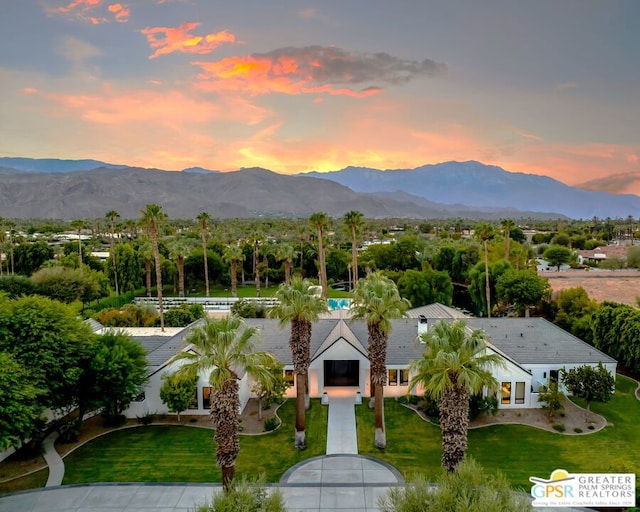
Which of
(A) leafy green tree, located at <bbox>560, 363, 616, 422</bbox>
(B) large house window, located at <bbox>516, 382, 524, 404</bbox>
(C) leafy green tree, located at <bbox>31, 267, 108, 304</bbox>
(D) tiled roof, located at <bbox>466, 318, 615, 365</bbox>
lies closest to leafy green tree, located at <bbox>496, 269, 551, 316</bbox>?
(D) tiled roof, located at <bbox>466, 318, 615, 365</bbox>

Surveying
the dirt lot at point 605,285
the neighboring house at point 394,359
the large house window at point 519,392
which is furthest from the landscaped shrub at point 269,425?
the dirt lot at point 605,285

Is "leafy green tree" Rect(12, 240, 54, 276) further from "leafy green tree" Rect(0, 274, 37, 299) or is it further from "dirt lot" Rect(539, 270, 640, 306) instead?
"dirt lot" Rect(539, 270, 640, 306)

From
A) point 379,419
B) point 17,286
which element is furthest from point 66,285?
point 379,419

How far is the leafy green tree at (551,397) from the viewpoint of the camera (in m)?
25.0

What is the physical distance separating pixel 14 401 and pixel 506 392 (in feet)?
84.8

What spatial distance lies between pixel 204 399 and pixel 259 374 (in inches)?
445

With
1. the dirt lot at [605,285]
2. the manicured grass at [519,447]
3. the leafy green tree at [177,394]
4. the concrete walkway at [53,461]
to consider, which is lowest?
the manicured grass at [519,447]

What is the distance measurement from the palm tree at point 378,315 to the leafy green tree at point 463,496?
341 inches

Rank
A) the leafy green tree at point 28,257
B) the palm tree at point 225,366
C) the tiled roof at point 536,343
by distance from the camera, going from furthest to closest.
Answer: the leafy green tree at point 28,257 → the tiled roof at point 536,343 → the palm tree at point 225,366

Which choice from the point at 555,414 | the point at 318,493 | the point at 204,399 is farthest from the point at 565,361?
the point at 204,399

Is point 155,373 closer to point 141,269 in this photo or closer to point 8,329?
point 8,329

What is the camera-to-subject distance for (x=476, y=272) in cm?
5481

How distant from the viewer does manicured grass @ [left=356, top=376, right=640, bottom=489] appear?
20.3 m

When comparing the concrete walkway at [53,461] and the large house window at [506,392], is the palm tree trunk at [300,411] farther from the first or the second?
the large house window at [506,392]
